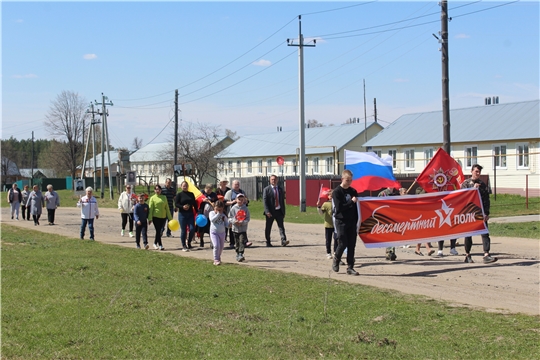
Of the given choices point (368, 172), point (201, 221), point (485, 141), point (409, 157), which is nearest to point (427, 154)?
point (409, 157)

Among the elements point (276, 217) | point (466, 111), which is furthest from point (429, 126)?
point (276, 217)

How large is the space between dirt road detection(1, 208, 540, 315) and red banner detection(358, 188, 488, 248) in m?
0.63

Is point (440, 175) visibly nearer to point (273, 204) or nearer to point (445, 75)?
point (273, 204)

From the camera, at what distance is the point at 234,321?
27.1 ft

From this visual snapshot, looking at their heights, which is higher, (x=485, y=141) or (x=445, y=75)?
(x=445, y=75)

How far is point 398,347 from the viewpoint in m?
6.99

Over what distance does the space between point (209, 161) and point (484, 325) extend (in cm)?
6233

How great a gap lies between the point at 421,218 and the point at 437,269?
1231 mm

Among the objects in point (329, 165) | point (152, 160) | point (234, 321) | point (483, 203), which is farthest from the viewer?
point (152, 160)

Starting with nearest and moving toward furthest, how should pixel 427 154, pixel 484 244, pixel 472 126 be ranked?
pixel 484 244 < pixel 472 126 < pixel 427 154

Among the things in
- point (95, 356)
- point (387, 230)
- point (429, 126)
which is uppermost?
point (429, 126)

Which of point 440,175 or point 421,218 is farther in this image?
point 440,175

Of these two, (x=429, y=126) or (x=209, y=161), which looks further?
(x=209, y=161)

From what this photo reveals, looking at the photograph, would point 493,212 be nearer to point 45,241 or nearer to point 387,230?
point 387,230
